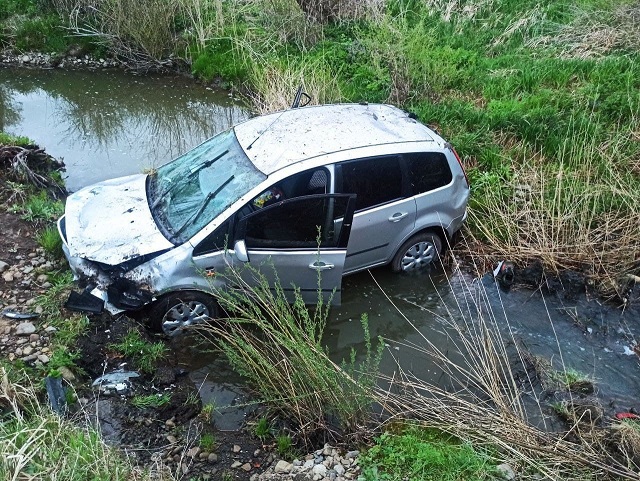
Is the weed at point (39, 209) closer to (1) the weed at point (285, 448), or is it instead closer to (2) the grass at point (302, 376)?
(2) the grass at point (302, 376)

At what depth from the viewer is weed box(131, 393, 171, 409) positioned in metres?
5.12

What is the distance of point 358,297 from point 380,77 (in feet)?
16.6

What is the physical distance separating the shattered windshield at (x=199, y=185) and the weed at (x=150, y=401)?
4.76 ft

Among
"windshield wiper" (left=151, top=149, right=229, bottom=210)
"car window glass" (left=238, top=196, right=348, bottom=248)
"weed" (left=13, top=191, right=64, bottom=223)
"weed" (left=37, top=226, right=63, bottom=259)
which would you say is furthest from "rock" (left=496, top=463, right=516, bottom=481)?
"weed" (left=13, top=191, right=64, bottom=223)

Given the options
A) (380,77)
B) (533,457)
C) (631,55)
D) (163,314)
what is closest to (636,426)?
(533,457)

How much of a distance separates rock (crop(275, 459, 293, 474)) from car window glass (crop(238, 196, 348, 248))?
2.06 meters

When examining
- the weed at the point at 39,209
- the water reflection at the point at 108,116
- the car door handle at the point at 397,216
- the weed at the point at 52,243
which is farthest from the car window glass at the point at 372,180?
the water reflection at the point at 108,116

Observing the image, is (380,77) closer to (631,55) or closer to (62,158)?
(631,55)

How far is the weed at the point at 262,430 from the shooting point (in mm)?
5062

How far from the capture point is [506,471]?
4250mm

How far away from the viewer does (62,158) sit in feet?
30.6

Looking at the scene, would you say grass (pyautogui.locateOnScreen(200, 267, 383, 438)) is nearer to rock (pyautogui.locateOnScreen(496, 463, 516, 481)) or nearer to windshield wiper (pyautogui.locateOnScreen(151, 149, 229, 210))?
rock (pyautogui.locateOnScreen(496, 463, 516, 481))

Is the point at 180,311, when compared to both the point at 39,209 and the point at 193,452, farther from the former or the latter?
the point at 39,209

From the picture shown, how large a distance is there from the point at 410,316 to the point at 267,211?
225 centimetres
